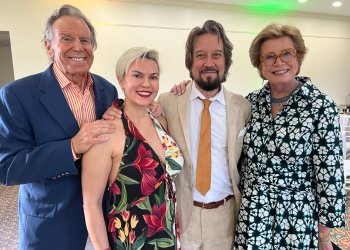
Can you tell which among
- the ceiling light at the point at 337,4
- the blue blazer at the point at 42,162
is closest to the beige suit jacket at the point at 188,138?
the blue blazer at the point at 42,162

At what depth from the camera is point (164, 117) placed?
5.65 ft

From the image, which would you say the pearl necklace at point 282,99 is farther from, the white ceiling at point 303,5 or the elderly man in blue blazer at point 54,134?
the white ceiling at point 303,5

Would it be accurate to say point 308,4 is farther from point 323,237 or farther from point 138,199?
point 138,199

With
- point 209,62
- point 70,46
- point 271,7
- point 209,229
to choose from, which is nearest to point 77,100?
point 70,46

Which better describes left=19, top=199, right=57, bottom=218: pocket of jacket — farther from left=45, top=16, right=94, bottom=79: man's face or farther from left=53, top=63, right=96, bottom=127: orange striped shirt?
left=45, top=16, right=94, bottom=79: man's face

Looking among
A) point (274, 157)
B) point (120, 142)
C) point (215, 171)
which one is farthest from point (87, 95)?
point (274, 157)

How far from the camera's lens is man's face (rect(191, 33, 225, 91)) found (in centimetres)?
168

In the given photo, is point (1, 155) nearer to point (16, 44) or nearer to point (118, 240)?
point (118, 240)

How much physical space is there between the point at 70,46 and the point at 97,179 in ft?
→ 2.25

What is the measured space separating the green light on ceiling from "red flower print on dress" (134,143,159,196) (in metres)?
6.05

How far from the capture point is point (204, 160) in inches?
63.3

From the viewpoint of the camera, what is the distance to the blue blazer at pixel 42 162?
1.19 meters

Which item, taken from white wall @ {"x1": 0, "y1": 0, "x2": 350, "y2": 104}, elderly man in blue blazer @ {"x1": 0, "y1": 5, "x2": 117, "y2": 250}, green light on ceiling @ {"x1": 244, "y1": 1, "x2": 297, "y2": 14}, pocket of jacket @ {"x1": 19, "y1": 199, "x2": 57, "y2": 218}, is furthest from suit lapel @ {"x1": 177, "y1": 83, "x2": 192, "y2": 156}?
green light on ceiling @ {"x1": 244, "y1": 1, "x2": 297, "y2": 14}

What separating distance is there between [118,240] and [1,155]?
0.68 m
